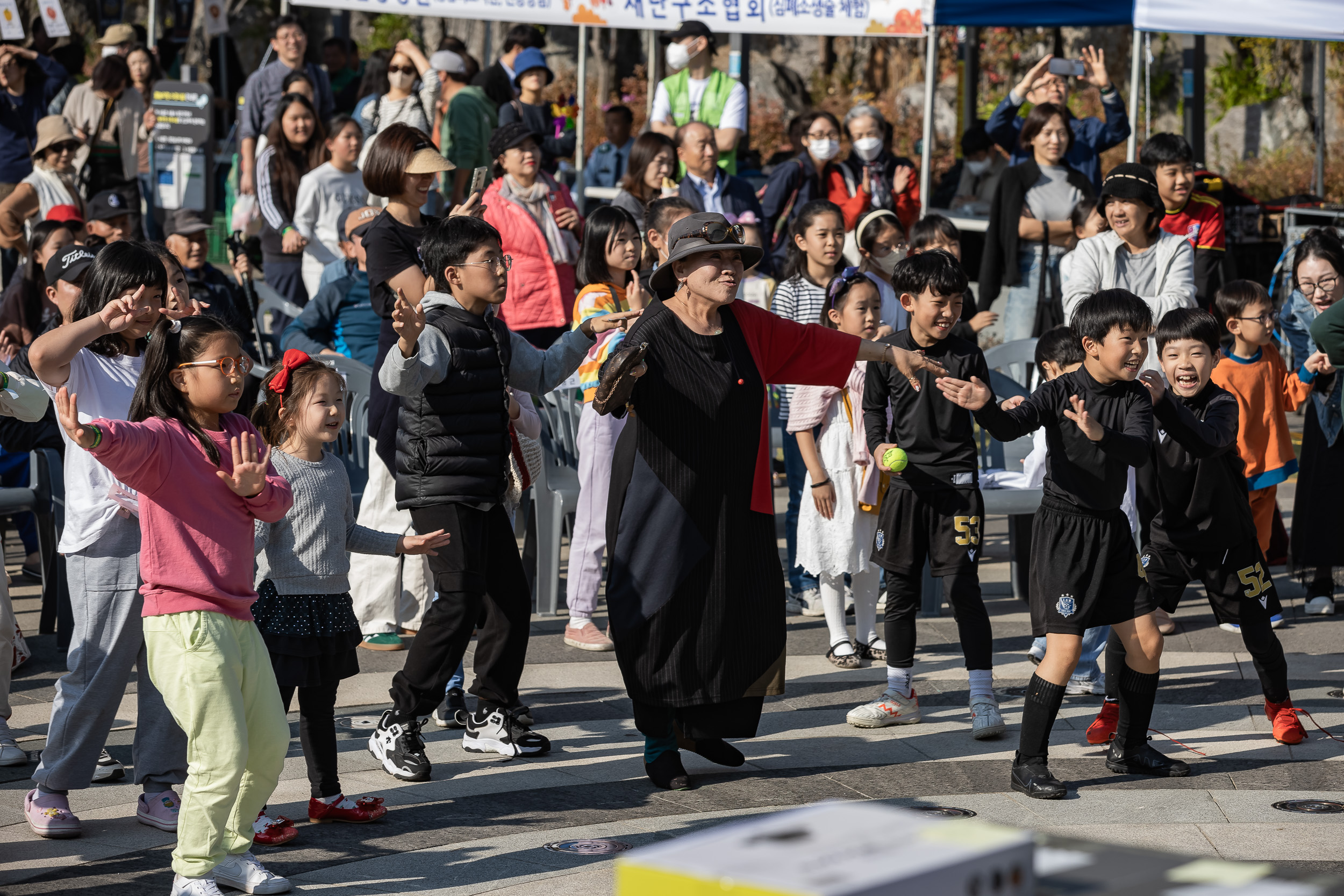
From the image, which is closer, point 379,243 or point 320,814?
point 320,814

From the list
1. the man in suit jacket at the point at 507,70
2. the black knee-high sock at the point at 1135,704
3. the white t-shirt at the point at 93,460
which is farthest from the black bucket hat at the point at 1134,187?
the man in suit jacket at the point at 507,70

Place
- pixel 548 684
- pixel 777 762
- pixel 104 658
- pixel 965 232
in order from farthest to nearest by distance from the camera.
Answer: pixel 965 232, pixel 548 684, pixel 777 762, pixel 104 658

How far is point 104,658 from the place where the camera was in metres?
4.74

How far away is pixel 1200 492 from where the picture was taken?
19.7 ft

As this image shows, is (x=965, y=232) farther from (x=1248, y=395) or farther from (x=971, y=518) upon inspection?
(x=971, y=518)

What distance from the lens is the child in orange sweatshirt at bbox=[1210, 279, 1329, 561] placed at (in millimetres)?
7371

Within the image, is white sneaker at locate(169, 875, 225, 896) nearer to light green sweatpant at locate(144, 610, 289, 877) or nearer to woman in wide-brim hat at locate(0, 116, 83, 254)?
light green sweatpant at locate(144, 610, 289, 877)

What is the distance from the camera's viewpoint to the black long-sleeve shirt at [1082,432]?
5.20 meters

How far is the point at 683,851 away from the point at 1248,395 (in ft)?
20.8

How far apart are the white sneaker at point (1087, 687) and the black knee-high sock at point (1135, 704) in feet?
3.62

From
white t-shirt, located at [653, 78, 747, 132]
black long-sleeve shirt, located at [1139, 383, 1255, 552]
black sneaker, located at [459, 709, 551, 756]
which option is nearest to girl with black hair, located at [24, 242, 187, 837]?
black sneaker, located at [459, 709, 551, 756]

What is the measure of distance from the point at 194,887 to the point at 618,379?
2033 millimetres

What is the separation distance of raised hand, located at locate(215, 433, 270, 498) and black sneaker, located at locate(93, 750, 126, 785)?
1.58m

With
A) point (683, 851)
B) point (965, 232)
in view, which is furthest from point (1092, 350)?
point (965, 232)
